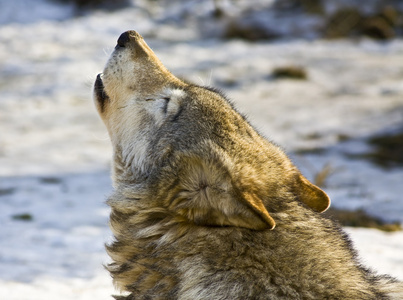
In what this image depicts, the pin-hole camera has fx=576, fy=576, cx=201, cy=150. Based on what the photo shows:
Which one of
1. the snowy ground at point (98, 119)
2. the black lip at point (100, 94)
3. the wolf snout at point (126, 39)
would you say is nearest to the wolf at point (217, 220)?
the black lip at point (100, 94)

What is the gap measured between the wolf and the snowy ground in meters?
1.09

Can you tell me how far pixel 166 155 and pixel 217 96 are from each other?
54 cm

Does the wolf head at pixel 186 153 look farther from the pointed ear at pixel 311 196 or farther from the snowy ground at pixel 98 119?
the snowy ground at pixel 98 119

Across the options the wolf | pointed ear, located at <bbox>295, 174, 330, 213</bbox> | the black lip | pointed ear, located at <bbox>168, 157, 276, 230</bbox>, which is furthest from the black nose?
pointed ear, located at <bbox>295, 174, 330, 213</bbox>

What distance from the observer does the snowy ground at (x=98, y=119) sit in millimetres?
4871

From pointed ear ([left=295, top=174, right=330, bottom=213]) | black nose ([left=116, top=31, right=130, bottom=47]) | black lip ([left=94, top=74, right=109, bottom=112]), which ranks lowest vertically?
pointed ear ([left=295, top=174, right=330, bottom=213])

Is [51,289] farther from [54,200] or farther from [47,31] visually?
[47,31]

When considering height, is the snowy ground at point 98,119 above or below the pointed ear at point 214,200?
above

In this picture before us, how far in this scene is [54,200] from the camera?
21.7ft

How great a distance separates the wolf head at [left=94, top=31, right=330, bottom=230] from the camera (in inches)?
103

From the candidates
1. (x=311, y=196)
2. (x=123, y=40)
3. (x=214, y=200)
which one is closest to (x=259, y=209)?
(x=214, y=200)

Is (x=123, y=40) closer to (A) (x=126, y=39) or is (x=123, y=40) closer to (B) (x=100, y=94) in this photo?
(A) (x=126, y=39)

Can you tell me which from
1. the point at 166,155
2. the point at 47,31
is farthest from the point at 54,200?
the point at 47,31

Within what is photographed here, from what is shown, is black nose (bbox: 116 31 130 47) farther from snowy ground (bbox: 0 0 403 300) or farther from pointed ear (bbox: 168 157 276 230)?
pointed ear (bbox: 168 157 276 230)
